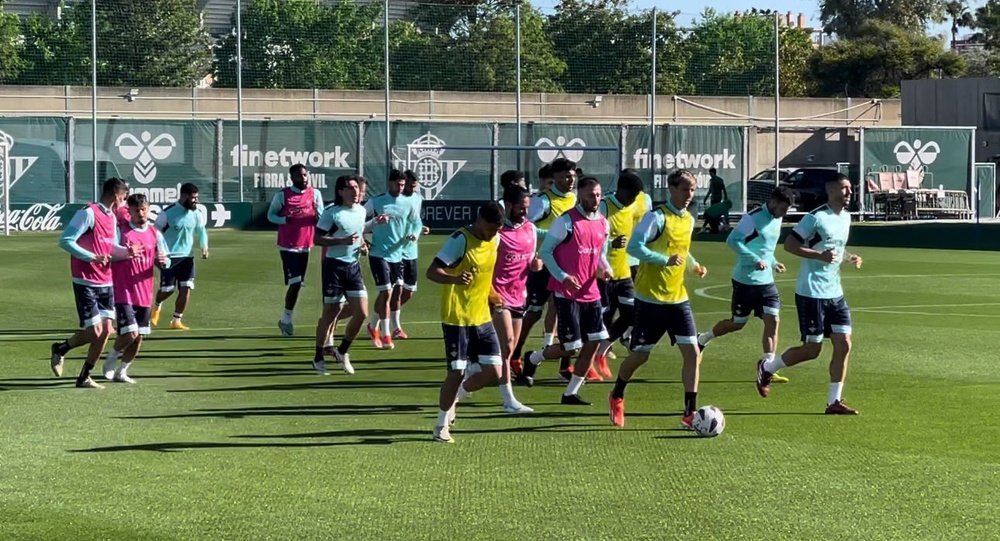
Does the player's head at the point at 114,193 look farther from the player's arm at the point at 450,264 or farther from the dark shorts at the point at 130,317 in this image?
the player's arm at the point at 450,264

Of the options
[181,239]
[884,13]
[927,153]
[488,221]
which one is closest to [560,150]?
[927,153]

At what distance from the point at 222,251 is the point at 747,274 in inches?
825

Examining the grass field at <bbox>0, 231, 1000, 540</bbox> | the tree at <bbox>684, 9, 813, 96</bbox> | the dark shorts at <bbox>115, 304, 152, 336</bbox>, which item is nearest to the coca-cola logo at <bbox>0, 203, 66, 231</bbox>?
the tree at <bbox>684, 9, 813, 96</bbox>

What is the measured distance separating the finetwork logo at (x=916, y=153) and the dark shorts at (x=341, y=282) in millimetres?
37867

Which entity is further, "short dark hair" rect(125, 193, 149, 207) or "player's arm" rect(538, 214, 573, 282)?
"short dark hair" rect(125, 193, 149, 207)

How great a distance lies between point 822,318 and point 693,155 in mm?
36615

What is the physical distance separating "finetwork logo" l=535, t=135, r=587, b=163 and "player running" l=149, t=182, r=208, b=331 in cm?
2637

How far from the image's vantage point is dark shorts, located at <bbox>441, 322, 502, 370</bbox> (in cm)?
1164

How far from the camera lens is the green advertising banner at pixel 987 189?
5238cm

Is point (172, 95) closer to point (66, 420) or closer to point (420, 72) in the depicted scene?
point (420, 72)

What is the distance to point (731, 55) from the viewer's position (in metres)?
50.6

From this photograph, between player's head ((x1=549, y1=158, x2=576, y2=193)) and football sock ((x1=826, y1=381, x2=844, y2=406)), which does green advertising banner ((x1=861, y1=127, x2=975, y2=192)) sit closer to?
player's head ((x1=549, y1=158, x2=576, y2=193))

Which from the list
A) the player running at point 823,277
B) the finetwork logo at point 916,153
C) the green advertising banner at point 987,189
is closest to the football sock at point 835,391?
the player running at point 823,277

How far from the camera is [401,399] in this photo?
14.1m
